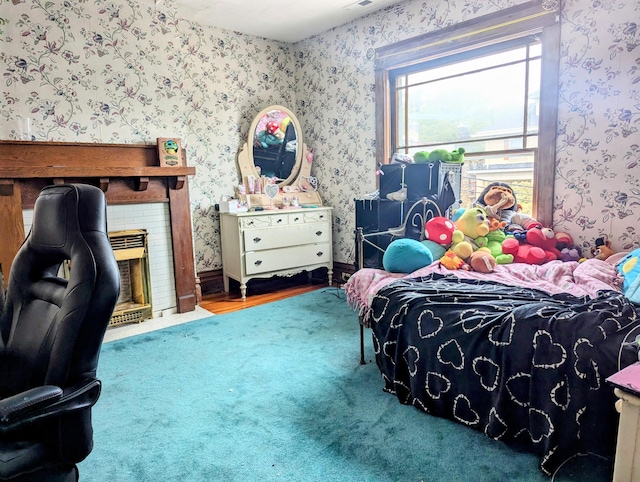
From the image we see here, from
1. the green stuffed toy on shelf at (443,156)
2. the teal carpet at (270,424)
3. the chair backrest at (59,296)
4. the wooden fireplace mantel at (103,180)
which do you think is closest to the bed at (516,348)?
the teal carpet at (270,424)

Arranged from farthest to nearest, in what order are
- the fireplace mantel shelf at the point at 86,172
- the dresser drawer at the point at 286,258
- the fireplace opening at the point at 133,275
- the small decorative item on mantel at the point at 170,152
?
the dresser drawer at the point at 286,258 → the small decorative item on mantel at the point at 170,152 → the fireplace opening at the point at 133,275 → the fireplace mantel shelf at the point at 86,172

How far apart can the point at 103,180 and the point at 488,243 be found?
110 inches

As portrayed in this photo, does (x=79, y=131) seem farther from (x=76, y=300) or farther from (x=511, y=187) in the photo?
(x=511, y=187)

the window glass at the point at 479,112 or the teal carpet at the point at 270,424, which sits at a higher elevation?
the window glass at the point at 479,112

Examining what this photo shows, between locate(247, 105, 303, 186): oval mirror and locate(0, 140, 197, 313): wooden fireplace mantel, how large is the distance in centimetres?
106

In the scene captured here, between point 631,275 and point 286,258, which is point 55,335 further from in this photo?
point 286,258

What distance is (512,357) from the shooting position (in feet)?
5.52

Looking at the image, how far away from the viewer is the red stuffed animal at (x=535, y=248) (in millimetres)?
2674

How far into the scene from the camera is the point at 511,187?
3158 millimetres

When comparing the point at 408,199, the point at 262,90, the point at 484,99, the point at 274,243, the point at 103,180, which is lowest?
the point at 274,243

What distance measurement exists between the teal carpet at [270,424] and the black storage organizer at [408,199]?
0.87 m

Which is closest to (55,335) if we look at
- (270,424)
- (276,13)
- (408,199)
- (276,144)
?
(270,424)

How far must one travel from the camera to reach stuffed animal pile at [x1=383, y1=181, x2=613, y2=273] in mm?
2539

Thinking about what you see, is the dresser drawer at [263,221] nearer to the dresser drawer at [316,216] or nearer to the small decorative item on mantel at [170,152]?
the dresser drawer at [316,216]
